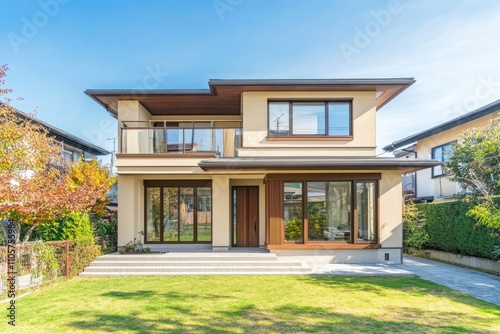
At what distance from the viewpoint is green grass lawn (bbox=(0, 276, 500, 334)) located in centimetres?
598

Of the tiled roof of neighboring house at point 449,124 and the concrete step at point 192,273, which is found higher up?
the tiled roof of neighboring house at point 449,124

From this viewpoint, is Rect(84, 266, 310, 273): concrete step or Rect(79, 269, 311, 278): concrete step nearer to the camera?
Rect(79, 269, 311, 278): concrete step

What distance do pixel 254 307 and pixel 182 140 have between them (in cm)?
838

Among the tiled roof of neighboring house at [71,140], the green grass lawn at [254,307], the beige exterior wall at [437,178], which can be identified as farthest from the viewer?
the tiled roof of neighboring house at [71,140]

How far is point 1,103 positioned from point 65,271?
21.4 ft

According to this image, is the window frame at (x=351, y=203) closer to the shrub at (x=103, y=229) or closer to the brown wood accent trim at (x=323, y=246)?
the brown wood accent trim at (x=323, y=246)

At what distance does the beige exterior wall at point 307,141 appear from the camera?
13.2 metres

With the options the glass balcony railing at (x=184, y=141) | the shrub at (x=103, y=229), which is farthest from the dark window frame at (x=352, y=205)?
the shrub at (x=103, y=229)

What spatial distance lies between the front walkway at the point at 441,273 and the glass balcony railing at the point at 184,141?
601 cm

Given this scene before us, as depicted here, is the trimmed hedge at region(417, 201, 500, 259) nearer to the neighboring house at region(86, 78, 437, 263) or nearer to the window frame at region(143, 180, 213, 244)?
the neighboring house at region(86, 78, 437, 263)

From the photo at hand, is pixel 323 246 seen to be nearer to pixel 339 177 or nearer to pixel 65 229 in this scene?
pixel 339 177

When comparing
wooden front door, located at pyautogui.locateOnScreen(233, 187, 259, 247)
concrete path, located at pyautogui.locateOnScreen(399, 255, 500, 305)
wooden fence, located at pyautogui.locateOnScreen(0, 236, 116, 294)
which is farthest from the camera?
wooden front door, located at pyautogui.locateOnScreen(233, 187, 259, 247)

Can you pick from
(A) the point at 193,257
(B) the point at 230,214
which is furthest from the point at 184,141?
(A) the point at 193,257

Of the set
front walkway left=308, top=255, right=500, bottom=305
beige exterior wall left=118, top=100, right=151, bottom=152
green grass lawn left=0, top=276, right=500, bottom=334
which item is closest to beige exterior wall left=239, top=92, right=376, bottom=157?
beige exterior wall left=118, top=100, right=151, bottom=152
